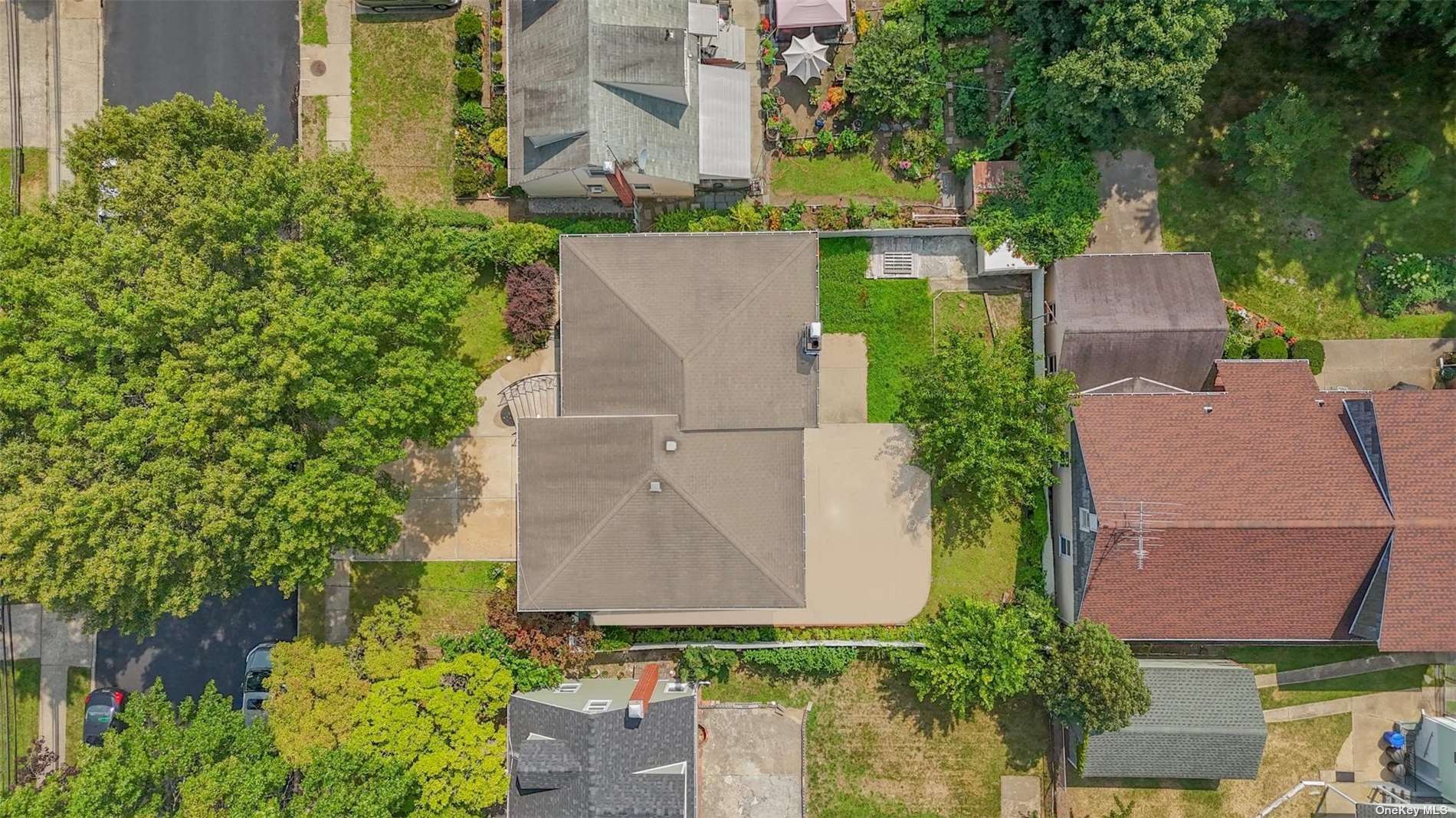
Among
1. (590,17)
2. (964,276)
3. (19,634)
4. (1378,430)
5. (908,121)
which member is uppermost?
(590,17)

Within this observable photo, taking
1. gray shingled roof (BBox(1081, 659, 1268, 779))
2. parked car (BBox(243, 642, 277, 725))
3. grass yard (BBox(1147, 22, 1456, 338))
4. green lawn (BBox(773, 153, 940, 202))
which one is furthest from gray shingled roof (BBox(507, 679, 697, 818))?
grass yard (BBox(1147, 22, 1456, 338))

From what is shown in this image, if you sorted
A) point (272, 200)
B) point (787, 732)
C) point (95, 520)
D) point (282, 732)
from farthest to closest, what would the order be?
point (787, 732)
point (282, 732)
point (272, 200)
point (95, 520)

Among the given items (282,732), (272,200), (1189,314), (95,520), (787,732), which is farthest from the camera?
(787,732)

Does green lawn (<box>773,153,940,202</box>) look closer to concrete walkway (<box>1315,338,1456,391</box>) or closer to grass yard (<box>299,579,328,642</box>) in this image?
concrete walkway (<box>1315,338,1456,391</box>)

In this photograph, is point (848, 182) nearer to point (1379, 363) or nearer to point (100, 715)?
point (1379, 363)

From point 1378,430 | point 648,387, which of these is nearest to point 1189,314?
point 1378,430

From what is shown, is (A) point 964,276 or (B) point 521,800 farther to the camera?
(A) point 964,276

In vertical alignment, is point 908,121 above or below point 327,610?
above

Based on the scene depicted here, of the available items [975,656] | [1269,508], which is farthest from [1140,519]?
[975,656]

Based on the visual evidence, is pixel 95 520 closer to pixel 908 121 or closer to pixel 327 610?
pixel 327 610
